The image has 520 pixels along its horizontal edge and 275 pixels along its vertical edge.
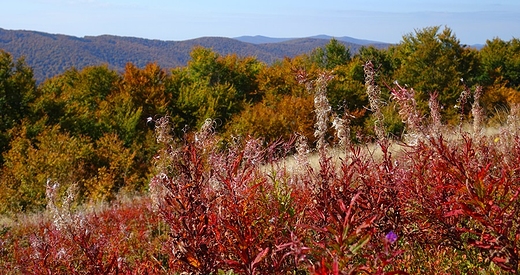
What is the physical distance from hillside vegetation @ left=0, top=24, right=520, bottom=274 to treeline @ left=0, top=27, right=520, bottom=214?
0.12 metres

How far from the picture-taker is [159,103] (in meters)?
27.7

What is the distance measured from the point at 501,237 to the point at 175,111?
27396 mm

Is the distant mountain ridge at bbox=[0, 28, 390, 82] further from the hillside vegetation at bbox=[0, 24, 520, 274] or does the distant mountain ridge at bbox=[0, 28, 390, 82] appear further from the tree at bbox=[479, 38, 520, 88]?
the hillside vegetation at bbox=[0, 24, 520, 274]

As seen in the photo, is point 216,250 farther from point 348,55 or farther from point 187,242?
point 348,55

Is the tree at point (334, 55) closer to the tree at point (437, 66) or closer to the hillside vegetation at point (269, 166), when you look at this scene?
the hillside vegetation at point (269, 166)

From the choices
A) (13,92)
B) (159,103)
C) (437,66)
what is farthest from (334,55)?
(13,92)

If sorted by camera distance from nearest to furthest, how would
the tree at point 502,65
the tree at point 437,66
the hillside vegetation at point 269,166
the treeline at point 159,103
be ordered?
1. the hillside vegetation at point 269,166
2. the treeline at point 159,103
3. the tree at point 437,66
4. the tree at point 502,65

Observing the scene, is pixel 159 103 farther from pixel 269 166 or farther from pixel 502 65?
pixel 502 65

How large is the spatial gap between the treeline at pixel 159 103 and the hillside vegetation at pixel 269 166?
119mm

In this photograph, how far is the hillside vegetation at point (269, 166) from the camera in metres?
2.18

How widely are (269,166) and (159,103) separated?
2436 centimetres

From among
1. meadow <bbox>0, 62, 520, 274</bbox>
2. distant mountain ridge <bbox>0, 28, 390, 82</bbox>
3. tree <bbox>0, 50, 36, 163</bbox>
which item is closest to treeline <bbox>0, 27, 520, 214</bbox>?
tree <bbox>0, 50, 36, 163</bbox>

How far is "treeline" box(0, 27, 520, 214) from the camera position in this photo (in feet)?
63.7

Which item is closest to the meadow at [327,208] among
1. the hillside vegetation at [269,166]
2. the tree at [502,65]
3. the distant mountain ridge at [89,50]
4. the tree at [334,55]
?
the hillside vegetation at [269,166]
